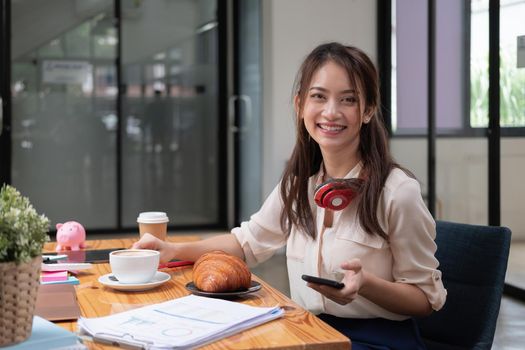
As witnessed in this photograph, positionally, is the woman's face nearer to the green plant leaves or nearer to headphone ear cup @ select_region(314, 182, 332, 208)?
headphone ear cup @ select_region(314, 182, 332, 208)

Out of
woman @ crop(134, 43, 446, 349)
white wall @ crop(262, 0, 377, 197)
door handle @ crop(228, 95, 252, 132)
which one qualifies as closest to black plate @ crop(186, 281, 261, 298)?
woman @ crop(134, 43, 446, 349)

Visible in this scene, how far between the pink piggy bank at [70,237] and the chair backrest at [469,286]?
3.18ft

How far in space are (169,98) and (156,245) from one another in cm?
521

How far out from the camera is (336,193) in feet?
5.26

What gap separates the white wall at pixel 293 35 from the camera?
241 inches

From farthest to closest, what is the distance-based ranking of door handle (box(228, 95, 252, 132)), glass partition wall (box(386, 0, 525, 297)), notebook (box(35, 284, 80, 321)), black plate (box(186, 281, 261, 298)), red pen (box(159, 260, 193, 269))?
door handle (box(228, 95, 252, 132))
glass partition wall (box(386, 0, 525, 297))
red pen (box(159, 260, 193, 269))
black plate (box(186, 281, 261, 298))
notebook (box(35, 284, 80, 321))

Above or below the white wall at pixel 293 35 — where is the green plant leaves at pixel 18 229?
below

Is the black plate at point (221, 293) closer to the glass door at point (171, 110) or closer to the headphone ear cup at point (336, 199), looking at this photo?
the headphone ear cup at point (336, 199)

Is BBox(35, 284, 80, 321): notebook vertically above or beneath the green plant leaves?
beneath

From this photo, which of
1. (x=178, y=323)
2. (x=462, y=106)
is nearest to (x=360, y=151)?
(x=178, y=323)

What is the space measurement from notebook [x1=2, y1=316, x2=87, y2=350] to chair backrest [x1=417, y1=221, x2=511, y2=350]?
967mm

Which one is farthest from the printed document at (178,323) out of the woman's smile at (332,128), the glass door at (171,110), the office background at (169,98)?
the glass door at (171,110)

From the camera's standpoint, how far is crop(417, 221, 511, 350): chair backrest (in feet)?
5.53

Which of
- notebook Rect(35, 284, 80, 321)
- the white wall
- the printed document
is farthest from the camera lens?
the white wall
